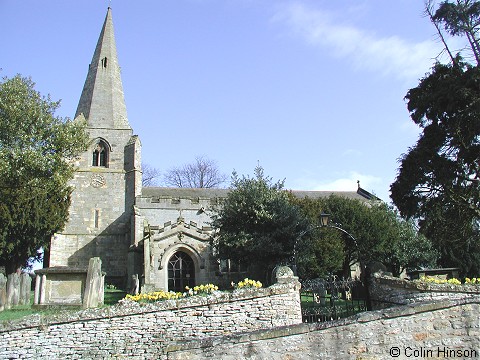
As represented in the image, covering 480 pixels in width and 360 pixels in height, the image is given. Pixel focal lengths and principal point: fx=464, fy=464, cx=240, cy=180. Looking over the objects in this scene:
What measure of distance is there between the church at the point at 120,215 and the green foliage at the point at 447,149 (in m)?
13.3

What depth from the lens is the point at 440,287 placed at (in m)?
11.3

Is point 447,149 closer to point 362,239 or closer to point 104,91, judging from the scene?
point 362,239

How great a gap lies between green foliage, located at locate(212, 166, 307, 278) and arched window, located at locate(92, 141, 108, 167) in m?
15.3

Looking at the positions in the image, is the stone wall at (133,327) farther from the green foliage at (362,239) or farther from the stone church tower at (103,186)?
the stone church tower at (103,186)

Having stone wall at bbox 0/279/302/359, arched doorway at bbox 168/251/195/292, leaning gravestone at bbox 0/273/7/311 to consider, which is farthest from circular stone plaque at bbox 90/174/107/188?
stone wall at bbox 0/279/302/359

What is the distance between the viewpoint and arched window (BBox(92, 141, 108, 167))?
35156mm

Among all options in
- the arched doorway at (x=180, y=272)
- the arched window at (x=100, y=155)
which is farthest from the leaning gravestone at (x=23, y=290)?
the arched window at (x=100, y=155)

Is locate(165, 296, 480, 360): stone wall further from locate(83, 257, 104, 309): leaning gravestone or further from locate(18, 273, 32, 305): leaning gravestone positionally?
locate(18, 273, 32, 305): leaning gravestone

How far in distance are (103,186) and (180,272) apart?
410 inches

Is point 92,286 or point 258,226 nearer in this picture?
point 92,286

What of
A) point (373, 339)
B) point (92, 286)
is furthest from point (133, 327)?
point (373, 339)

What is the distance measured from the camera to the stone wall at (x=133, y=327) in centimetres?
1041

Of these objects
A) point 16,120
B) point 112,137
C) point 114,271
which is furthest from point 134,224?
point 16,120

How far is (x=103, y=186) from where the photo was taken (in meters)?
33.9
